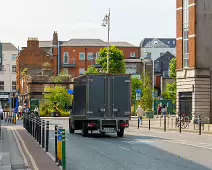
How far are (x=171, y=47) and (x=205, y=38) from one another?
305ft

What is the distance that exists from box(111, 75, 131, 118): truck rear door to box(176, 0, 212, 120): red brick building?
69.2 feet

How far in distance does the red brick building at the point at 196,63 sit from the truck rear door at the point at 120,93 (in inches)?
830

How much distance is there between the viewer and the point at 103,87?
32312 millimetres

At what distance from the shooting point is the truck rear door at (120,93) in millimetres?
32344

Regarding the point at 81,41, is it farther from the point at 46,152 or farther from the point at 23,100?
the point at 46,152

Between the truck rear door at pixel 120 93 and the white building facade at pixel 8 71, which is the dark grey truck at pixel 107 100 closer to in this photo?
the truck rear door at pixel 120 93

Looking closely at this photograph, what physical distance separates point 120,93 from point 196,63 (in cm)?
2314

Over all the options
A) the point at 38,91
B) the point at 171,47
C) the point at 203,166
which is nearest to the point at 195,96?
the point at 203,166

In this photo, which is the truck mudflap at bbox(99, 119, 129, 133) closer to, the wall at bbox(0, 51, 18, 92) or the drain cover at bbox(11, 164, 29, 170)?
the drain cover at bbox(11, 164, 29, 170)

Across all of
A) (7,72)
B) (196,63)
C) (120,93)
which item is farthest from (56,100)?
(7,72)

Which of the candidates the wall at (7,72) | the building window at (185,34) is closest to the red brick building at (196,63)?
the building window at (185,34)

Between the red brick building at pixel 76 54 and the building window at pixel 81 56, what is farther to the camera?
the building window at pixel 81 56

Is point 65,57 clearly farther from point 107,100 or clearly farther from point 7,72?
point 107,100

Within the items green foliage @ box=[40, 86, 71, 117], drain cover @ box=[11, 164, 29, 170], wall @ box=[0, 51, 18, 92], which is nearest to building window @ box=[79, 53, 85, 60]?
wall @ box=[0, 51, 18, 92]
